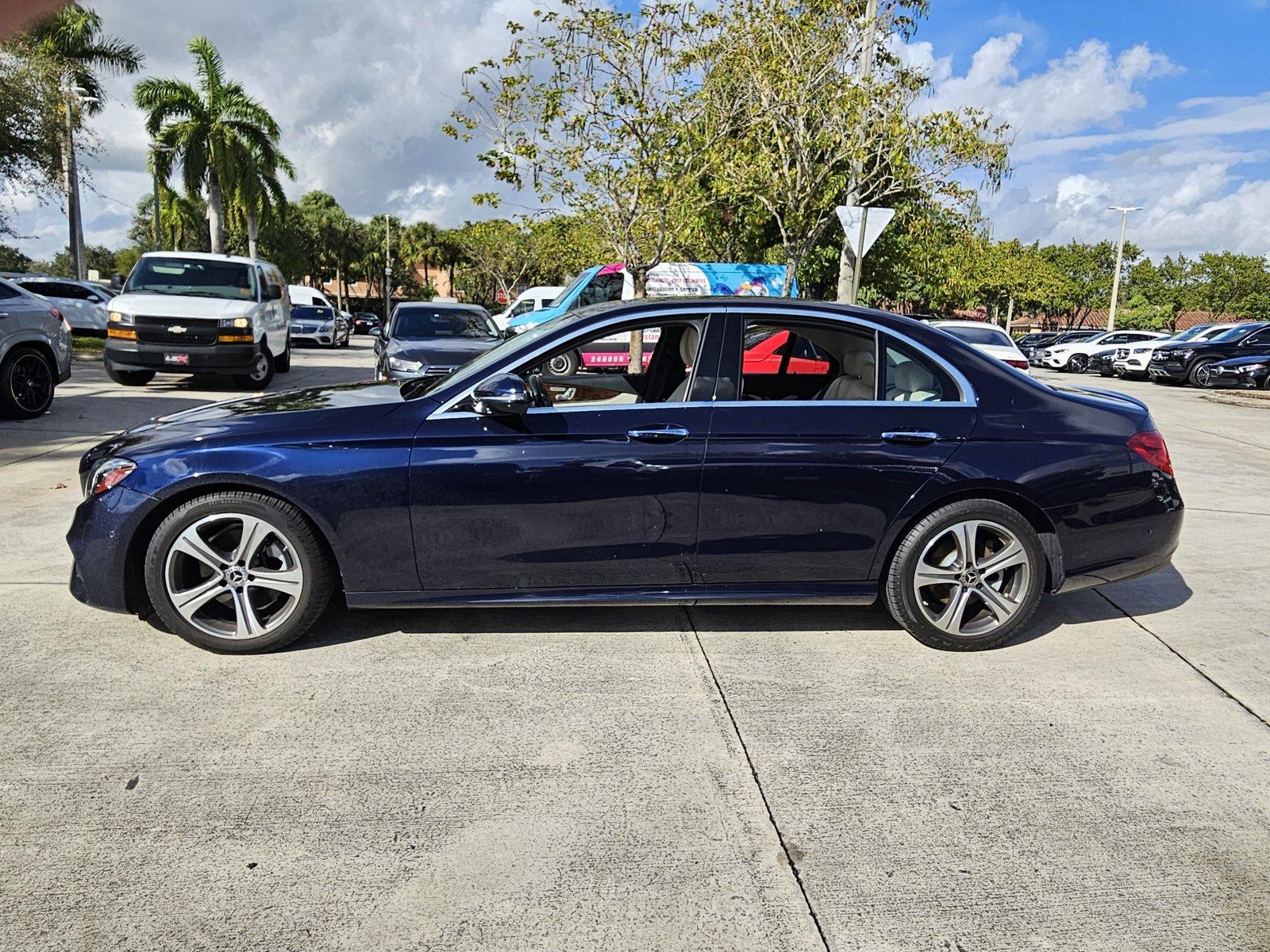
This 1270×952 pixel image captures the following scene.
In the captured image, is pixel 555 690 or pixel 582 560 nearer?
pixel 555 690

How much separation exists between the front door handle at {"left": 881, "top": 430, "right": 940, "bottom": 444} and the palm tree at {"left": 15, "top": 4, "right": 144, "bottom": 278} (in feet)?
79.1

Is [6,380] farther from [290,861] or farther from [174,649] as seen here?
[290,861]

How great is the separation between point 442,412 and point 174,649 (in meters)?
1.57

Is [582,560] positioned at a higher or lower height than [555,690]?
higher

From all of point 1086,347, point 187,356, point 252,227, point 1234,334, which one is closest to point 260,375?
point 187,356

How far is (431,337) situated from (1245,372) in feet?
65.1

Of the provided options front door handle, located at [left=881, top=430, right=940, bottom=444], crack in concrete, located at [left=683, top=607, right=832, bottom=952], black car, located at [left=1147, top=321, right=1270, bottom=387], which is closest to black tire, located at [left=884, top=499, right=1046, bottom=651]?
front door handle, located at [left=881, top=430, right=940, bottom=444]

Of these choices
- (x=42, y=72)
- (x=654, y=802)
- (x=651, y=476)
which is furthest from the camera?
(x=42, y=72)

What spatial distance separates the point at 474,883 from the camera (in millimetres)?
2584

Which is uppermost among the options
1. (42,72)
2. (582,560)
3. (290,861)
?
(42,72)

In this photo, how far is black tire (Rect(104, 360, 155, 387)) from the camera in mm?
13125

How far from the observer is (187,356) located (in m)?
12.5

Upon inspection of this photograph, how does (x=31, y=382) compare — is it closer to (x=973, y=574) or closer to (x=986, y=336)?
(x=973, y=574)

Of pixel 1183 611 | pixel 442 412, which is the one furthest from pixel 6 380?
pixel 1183 611
